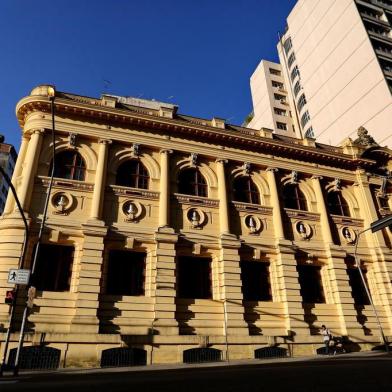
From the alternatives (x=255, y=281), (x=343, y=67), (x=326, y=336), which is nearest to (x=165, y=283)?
(x=255, y=281)

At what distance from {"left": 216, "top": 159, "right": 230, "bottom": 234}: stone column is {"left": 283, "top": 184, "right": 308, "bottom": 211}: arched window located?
5.13 meters

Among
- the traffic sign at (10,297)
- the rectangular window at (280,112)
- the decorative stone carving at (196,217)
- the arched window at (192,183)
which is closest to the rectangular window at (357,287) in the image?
the decorative stone carving at (196,217)

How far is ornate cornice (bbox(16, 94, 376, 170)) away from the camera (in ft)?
64.8

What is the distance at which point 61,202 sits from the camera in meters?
17.6

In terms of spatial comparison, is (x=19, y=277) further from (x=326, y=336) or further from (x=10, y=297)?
(x=326, y=336)

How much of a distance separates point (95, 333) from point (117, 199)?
→ 7.37 meters

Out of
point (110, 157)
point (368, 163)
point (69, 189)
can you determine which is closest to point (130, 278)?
point (69, 189)

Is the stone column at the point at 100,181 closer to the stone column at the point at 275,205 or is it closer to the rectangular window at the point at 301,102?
the stone column at the point at 275,205

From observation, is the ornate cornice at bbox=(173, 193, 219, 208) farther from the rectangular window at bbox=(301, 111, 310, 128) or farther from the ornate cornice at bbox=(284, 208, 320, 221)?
the rectangular window at bbox=(301, 111, 310, 128)

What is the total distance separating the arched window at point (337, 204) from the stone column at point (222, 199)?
8916 millimetres

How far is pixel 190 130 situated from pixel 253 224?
25.0 ft

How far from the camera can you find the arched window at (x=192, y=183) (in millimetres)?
21188

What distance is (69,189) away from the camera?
18.2 m

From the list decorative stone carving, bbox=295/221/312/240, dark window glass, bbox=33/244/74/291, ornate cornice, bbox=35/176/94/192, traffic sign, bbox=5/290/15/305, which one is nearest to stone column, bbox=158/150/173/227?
ornate cornice, bbox=35/176/94/192
